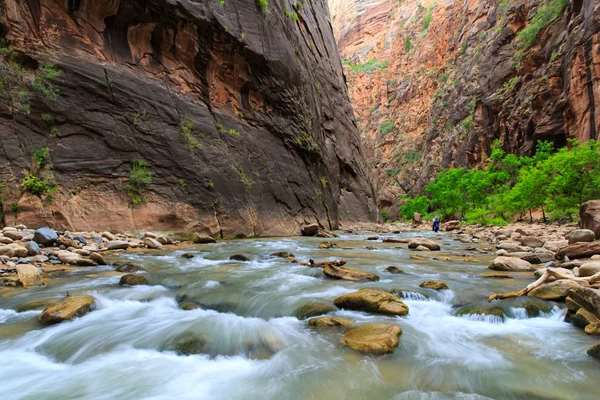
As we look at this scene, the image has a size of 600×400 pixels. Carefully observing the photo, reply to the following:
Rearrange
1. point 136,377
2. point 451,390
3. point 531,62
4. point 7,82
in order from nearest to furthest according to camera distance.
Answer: point 451,390 → point 136,377 → point 7,82 → point 531,62

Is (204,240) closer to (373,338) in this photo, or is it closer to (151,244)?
(151,244)

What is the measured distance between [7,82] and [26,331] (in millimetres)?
8752

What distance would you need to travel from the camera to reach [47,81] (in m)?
8.91

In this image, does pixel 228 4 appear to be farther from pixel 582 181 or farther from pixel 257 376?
pixel 582 181

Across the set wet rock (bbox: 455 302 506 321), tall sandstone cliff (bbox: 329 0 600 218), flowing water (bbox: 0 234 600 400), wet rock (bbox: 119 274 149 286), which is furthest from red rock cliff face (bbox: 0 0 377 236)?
tall sandstone cliff (bbox: 329 0 600 218)

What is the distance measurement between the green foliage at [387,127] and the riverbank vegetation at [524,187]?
19643 millimetres

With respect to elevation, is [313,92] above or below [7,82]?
above

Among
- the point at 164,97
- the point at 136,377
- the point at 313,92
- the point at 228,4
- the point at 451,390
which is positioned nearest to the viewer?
the point at 451,390

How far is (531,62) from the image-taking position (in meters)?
26.2

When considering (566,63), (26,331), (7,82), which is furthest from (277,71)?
(566,63)

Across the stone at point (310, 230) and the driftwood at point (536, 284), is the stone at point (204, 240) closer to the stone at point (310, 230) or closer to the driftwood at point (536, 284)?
the stone at point (310, 230)

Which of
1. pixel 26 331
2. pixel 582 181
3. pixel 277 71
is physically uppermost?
pixel 277 71

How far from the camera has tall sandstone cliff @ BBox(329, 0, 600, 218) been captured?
20578 millimetres

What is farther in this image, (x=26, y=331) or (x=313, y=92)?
(x=313, y=92)
